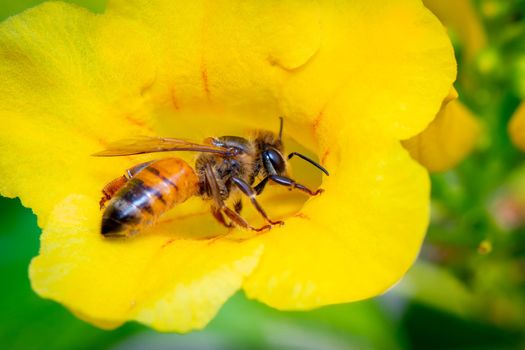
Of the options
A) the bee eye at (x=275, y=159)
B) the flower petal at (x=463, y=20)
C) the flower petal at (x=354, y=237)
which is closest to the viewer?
the flower petal at (x=354, y=237)

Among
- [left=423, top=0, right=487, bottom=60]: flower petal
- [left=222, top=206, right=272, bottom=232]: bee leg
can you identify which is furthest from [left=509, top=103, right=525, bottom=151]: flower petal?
[left=222, top=206, right=272, bottom=232]: bee leg

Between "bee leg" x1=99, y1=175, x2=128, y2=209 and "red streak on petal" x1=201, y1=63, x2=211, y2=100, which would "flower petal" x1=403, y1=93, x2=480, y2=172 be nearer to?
"red streak on petal" x1=201, y1=63, x2=211, y2=100

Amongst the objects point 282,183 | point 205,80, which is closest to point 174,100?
point 205,80

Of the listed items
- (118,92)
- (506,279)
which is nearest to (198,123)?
(118,92)

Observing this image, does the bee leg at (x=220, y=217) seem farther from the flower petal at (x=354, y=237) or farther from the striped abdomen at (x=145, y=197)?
the flower petal at (x=354, y=237)

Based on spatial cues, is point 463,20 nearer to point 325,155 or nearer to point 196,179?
point 325,155

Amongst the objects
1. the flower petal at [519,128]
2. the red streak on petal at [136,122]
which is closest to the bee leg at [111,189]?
the red streak on petal at [136,122]
